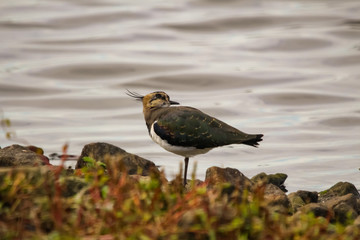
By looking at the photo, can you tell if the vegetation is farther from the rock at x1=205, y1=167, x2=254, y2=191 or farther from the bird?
the bird

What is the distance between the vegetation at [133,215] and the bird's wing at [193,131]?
11.7 feet

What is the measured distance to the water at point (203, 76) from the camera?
17828mm

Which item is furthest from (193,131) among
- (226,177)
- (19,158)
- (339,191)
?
(19,158)

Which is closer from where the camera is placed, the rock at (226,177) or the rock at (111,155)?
the rock at (226,177)

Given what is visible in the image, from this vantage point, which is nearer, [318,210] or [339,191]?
[318,210]

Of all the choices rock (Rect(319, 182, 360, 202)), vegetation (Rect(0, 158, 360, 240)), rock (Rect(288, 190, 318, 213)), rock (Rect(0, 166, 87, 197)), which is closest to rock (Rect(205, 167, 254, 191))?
rock (Rect(288, 190, 318, 213))

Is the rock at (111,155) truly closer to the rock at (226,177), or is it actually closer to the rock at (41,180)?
the rock at (226,177)

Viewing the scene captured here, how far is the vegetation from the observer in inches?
262

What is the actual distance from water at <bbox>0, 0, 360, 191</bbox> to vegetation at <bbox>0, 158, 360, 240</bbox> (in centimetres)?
694

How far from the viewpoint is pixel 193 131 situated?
1102 centimetres

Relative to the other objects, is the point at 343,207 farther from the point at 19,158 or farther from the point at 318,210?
the point at 19,158

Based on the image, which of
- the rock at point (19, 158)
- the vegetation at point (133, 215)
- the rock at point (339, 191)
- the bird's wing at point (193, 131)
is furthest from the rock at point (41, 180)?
the rock at point (339, 191)

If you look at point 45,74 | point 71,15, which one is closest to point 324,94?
point 45,74

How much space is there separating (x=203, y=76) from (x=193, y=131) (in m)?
14.4
